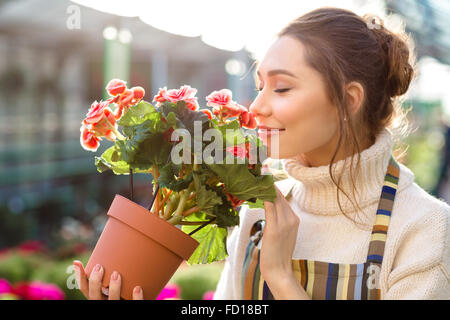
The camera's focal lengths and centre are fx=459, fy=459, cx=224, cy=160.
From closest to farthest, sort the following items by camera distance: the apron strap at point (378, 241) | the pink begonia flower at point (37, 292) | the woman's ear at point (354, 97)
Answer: the apron strap at point (378, 241)
the woman's ear at point (354, 97)
the pink begonia flower at point (37, 292)

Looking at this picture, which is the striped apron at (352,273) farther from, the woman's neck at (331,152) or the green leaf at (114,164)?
the green leaf at (114,164)

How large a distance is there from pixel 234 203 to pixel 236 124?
0.73ft

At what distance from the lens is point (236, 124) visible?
1237mm

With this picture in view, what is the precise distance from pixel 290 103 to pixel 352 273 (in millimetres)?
560

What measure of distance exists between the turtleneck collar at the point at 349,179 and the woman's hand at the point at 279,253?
24 centimetres

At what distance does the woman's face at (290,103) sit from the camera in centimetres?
140

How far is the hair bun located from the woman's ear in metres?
0.17

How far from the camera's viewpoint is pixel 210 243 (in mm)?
1424

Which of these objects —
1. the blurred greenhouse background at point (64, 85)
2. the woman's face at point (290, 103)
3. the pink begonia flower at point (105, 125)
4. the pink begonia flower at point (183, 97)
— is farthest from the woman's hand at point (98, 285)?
the blurred greenhouse background at point (64, 85)

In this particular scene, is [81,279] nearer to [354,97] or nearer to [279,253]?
[279,253]

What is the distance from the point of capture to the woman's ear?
4.93 feet

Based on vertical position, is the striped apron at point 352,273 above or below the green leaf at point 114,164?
below
